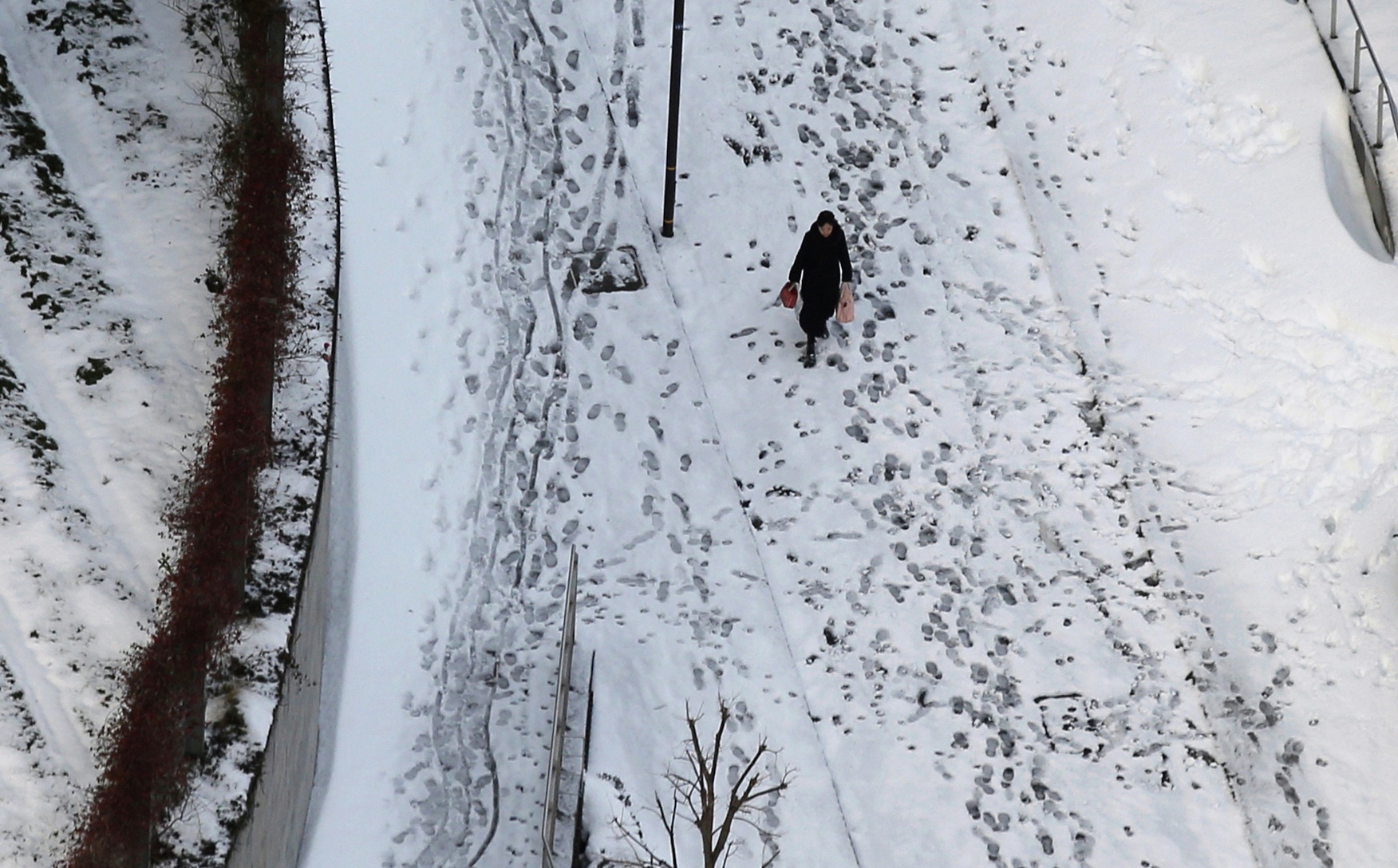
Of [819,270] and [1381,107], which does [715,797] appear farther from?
[1381,107]

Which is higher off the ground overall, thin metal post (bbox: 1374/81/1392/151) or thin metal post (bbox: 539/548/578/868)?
thin metal post (bbox: 1374/81/1392/151)

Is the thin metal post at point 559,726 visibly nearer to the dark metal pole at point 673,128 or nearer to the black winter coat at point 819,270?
the black winter coat at point 819,270

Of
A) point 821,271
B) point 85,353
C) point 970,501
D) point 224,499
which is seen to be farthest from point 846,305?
point 85,353

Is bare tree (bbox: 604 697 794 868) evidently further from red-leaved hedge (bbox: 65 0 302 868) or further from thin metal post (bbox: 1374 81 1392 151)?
thin metal post (bbox: 1374 81 1392 151)

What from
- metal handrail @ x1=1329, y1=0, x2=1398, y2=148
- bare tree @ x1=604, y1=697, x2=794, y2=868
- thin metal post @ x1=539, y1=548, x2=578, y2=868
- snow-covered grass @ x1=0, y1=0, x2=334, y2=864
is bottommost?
bare tree @ x1=604, y1=697, x2=794, y2=868

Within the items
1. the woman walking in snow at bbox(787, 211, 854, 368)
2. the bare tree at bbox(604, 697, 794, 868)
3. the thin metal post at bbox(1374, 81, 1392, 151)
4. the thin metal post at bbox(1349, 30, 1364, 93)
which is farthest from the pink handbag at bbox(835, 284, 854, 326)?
the thin metal post at bbox(1349, 30, 1364, 93)
